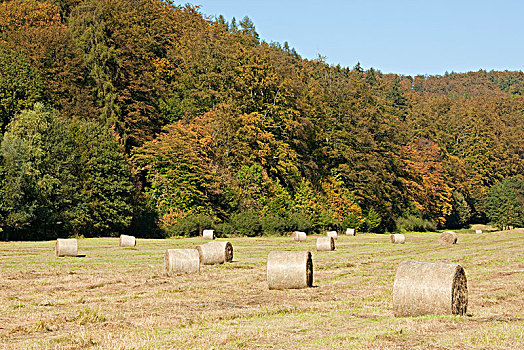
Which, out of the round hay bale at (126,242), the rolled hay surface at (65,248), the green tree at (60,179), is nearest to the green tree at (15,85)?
the green tree at (60,179)

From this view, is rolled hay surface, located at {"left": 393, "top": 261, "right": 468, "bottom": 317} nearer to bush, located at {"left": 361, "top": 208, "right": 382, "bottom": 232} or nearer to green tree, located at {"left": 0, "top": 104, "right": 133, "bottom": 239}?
green tree, located at {"left": 0, "top": 104, "right": 133, "bottom": 239}

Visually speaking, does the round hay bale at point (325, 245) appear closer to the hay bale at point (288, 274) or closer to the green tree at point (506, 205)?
the hay bale at point (288, 274)

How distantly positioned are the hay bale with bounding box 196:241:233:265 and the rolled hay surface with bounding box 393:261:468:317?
48.5ft

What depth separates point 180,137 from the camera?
63.3m

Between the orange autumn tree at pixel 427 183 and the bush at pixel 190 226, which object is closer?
the bush at pixel 190 226

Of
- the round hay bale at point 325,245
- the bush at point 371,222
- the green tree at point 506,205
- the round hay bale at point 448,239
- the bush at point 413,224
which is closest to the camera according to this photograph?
the round hay bale at point 325,245

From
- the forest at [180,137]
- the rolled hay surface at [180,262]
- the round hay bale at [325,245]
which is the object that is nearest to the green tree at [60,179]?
the forest at [180,137]

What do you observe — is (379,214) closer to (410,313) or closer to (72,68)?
(72,68)

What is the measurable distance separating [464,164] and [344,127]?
140 ft

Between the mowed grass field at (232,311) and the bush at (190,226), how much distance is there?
29.3 meters

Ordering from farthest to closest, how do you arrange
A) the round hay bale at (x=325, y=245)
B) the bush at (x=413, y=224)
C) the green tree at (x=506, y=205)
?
the green tree at (x=506, y=205) → the bush at (x=413, y=224) → the round hay bale at (x=325, y=245)

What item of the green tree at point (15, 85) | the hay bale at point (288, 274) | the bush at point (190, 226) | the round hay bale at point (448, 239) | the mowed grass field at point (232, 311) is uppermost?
the green tree at point (15, 85)

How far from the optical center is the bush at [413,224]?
286 ft

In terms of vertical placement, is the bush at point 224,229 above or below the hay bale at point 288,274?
above
